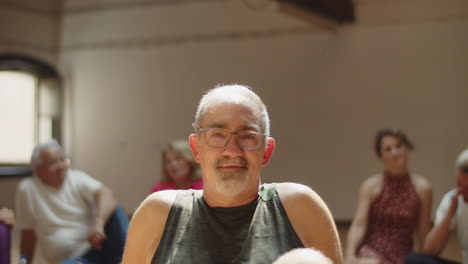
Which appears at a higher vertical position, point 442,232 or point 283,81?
point 283,81

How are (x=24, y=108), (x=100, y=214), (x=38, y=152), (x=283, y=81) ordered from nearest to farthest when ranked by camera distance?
(x=100, y=214), (x=38, y=152), (x=283, y=81), (x=24, y=108)

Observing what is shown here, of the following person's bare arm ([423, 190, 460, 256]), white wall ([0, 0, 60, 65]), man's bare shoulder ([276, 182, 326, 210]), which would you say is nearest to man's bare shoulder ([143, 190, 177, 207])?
man's bare shoulder ([276, 182, 326, 210])

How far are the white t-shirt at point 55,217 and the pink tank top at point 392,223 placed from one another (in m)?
1.99

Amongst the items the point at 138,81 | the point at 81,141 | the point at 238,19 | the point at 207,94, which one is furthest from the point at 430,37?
the point at 207,94

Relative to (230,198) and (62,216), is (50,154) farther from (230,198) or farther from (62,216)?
(230,198)

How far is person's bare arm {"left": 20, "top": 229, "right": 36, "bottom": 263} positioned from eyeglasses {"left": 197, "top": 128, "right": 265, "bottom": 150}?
2967mm

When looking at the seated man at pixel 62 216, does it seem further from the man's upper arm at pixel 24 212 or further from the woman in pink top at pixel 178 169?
the woman in pink top at pixel 178 169

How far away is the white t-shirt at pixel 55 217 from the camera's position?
421cm

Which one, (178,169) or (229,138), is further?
(178,169)

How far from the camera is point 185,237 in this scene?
1753 mm

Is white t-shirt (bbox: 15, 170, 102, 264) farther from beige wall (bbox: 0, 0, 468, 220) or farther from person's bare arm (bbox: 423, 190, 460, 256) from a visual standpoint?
beige wall (bbox: 0, 0, 468, 220)

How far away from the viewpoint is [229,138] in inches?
67.3

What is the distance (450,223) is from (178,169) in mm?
1947

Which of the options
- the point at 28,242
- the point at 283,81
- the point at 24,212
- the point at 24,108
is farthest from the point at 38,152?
the point at 24,108
